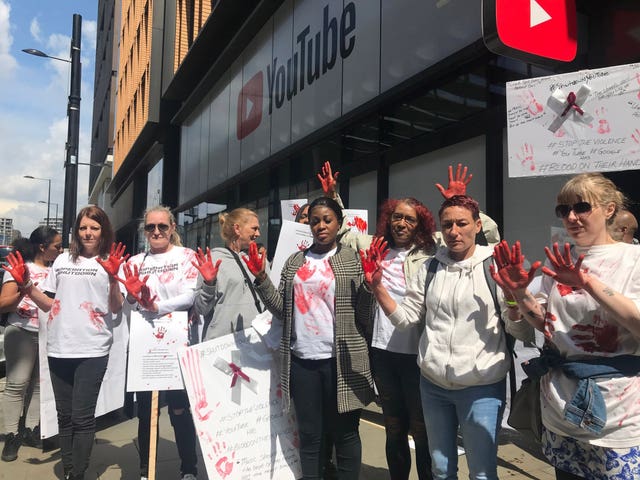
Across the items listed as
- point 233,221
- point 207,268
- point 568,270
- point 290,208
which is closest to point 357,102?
point 290,208

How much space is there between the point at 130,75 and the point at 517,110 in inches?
1068

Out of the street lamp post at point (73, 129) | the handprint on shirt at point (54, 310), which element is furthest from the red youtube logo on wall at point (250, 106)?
the handprint on shirt at point (54, 310)

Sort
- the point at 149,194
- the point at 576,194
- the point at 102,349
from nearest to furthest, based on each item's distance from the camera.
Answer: the point at 576,194
the point at 102,349
the point at 149,194

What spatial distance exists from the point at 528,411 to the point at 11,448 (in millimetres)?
4183

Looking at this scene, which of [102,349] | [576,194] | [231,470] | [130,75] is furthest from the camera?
[130,75]

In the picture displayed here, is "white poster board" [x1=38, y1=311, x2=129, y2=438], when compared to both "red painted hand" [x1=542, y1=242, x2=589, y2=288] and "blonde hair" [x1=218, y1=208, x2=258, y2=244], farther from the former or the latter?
"red painted hand" [x1=542, y1=242, x2=589, y2=288]

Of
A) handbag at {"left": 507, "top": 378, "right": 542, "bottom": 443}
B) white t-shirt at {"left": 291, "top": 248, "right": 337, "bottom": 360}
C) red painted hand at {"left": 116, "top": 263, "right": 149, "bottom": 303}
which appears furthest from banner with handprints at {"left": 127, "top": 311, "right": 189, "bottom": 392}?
handbag at {"left": 507, "top": 378, "right": 542, "bottom": 443}

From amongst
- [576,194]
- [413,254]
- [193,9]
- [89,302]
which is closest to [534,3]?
[413,254]

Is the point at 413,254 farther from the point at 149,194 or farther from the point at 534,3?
the point at 149,194

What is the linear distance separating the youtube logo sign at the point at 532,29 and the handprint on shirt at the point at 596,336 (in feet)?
8.11

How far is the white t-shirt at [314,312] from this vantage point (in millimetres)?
2920

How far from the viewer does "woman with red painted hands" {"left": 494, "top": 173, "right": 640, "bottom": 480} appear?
1.86 m

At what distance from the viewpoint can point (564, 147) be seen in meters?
2.52

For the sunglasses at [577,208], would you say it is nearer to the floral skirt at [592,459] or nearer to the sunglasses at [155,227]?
the floral skirt at [592,459]
